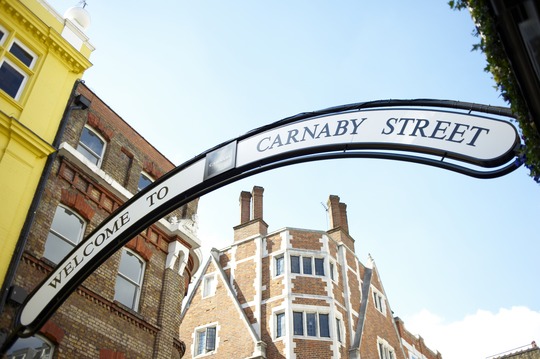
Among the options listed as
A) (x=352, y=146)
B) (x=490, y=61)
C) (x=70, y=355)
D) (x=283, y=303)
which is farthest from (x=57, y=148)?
(x=283, y=303)

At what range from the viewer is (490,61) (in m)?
3.53

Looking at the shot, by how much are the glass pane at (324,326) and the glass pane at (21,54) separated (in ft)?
64.8

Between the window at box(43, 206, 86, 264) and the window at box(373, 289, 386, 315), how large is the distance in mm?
23759

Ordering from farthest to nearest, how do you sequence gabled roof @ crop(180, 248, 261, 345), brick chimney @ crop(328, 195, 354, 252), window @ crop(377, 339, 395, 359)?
brick chimney @ crop(328, 195, 354, 252) < window @ crop(377, 339, 395, 359) < gabled roof @ crop(180, 248, 261, 345)

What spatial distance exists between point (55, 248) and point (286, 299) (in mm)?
16682

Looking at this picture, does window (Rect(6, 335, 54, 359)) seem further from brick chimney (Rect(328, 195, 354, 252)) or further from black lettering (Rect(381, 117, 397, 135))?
brick chimney (Rect(328, 195, 354, 252))

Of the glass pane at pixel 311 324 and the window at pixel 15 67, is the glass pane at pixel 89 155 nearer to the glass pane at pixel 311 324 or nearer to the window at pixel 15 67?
the window at pixel 15 67

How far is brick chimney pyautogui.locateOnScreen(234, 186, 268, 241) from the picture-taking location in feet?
102

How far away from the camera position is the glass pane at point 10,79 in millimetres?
12484

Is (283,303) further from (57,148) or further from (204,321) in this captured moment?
(57,148)

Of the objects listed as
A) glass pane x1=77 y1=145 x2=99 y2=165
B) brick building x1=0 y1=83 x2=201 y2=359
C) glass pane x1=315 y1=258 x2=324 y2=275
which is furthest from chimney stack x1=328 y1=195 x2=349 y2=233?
glass pane x1=77 y1=145 x2=99 y2=165

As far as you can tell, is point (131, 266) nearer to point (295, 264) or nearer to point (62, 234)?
point (62, 234)

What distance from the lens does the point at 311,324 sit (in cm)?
2655

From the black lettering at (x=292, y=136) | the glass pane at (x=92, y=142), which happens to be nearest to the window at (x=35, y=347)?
the glass pane at (x=92, y=142)
